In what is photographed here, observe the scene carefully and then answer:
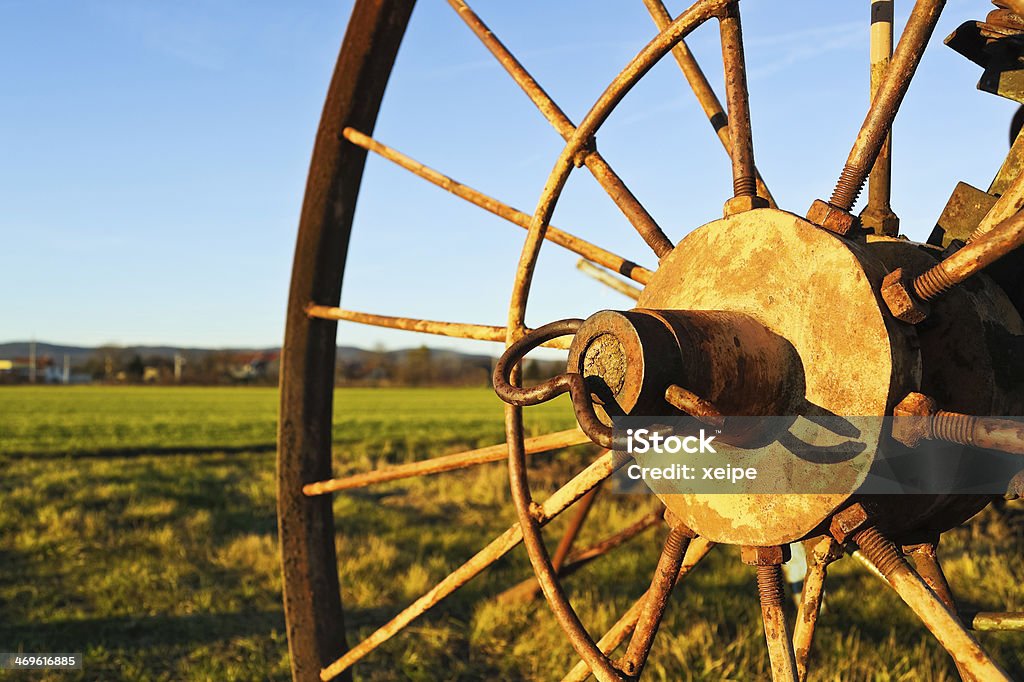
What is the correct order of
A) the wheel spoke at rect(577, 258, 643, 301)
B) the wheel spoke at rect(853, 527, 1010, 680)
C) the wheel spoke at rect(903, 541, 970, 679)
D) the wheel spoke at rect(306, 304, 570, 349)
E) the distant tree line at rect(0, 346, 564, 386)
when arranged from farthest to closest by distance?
1. the distant tree line at rect(0, 346, 564, 386)
2. the wheel spoke at rect(577, 258, 643, 301)
3. the wheel spoke at rect(306, 304, 570, 349)
4. the wheel spoke at rect(903, 541, 970, 679)
5. the wheel spoke at rect(853, 527, 1010, 680)

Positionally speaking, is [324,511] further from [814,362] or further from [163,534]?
[163,534]

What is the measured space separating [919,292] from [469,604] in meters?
3.81

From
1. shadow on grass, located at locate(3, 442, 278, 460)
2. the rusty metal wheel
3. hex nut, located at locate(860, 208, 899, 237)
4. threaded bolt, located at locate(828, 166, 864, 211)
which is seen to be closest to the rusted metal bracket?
the rusty metal wheel

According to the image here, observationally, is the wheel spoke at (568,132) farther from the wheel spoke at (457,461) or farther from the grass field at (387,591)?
the grass field at (387,591)

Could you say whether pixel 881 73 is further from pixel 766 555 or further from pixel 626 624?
pixel 626 624

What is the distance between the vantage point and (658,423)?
4.57 feet

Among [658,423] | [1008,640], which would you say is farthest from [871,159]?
[1008,640]

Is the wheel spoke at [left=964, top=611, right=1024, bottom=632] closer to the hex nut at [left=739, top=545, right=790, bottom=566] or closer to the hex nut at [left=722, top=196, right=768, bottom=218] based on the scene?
the hex nut at [left=739, top=545, right=790, bottom=566]

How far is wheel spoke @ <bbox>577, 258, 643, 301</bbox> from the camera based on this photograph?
4441mm

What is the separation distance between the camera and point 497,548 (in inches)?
82.3

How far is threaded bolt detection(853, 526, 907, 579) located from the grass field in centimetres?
235

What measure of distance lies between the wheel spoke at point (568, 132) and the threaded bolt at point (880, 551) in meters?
0.66

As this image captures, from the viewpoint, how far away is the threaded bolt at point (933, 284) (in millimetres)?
1325

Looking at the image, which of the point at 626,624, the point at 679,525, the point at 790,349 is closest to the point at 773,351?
the point at 790,349
